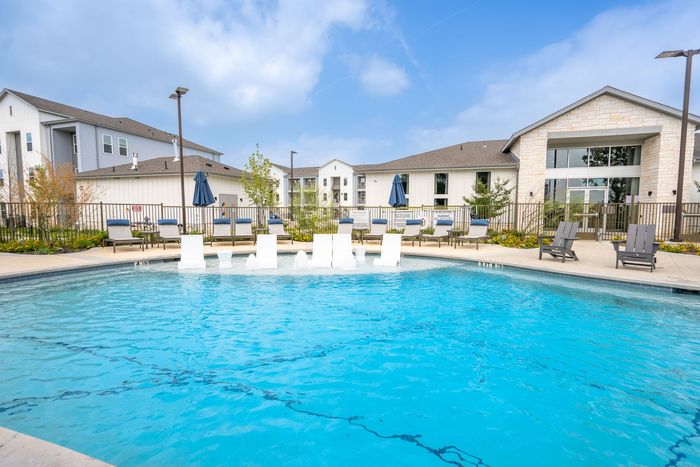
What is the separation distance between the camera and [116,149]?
2781 cm

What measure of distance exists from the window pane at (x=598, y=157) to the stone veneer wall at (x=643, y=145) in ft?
5.48

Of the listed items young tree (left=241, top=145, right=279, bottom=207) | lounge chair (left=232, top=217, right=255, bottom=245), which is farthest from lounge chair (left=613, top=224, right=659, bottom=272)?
young tree (left=241, top=145, right=279, bottom=207)

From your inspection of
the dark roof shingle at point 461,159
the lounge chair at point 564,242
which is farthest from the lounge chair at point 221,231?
the dark roof shingle at point 461,159

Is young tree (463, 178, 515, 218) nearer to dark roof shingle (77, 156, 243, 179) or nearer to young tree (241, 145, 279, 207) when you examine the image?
young tree (241, 145, 279, 207)

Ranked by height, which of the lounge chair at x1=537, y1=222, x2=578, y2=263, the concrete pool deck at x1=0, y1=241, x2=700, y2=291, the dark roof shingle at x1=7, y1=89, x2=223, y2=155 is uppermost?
the dark roof shingle at x1=7, y1=89, x2=223, y2=155

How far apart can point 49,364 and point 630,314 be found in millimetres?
8167

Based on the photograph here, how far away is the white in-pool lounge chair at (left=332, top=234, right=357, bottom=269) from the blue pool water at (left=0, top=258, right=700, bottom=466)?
2.99 metres

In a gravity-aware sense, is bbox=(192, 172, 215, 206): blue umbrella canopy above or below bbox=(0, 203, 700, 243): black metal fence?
above

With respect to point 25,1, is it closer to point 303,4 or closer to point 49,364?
point 303,4

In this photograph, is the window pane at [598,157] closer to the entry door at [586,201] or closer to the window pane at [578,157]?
the window pane at [578,157]

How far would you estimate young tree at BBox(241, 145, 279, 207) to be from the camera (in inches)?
1033

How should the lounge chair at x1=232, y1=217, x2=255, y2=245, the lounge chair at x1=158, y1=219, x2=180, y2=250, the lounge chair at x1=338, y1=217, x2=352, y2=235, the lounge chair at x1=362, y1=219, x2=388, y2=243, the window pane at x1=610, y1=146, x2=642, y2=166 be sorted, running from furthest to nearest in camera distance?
the window pane at x1=610, y1=146, x2=642, y2=166 → the lounge chair at x1=338, y1=217, x2=352, y2=235 → the lounge chair at x1=362, y1=219, x2=388, y2=243 → the lounge chair at x1=232, y1=217, x2=255, y2=245 → the lounge chair at x1=158, y1=219, x2=180, y2=250

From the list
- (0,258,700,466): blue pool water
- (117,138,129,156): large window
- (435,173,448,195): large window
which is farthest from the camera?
(117,138,129,156): large window

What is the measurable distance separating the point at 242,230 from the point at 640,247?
12.9 metres
